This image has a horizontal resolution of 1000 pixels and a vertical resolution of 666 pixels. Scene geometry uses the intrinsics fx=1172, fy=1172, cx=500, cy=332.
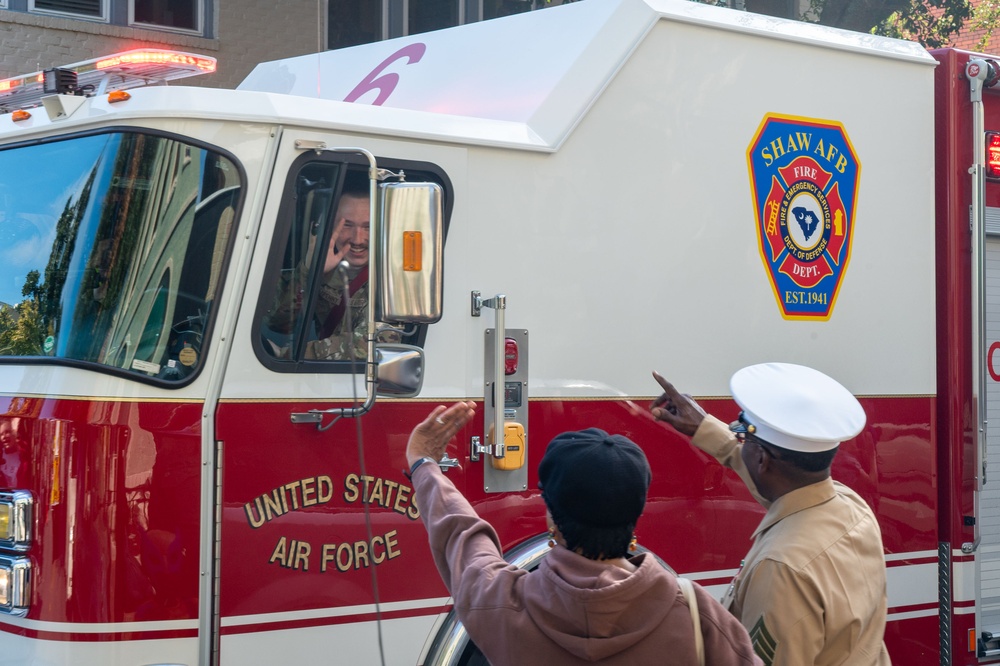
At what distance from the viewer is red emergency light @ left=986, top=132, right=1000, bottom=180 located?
16.3 ft

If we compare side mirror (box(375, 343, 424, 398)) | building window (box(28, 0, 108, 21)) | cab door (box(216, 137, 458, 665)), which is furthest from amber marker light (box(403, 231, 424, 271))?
building window (box(28, 0, 108, 21))

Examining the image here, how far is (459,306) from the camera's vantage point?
3824 millimetres

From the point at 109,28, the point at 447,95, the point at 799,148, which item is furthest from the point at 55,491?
the point at 109,28

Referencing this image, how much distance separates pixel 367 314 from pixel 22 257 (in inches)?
43.0

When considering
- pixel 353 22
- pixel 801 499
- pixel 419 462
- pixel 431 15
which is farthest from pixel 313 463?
pixel 431 15

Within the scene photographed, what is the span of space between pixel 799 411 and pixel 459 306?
55.0 inches

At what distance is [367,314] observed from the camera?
3590mm

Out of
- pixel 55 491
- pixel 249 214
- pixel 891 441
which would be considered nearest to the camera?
pixel 55 491

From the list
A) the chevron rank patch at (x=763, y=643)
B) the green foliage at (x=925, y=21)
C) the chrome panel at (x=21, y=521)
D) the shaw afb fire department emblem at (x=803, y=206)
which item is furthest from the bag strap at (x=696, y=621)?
the green foliage at (x=925, y=21)

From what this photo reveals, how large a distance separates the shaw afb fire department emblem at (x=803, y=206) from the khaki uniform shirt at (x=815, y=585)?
1.78 meters

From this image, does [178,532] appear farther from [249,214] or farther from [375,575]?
[249,214]

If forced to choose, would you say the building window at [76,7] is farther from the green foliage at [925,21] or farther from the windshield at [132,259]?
the windshield at [132,259]

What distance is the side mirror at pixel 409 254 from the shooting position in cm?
331

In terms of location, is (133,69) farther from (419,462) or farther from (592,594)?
(592,594)
